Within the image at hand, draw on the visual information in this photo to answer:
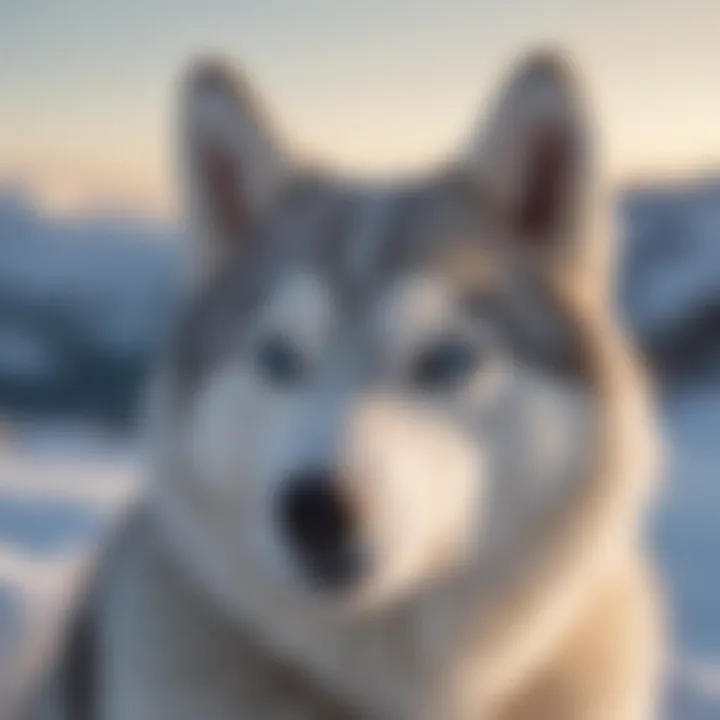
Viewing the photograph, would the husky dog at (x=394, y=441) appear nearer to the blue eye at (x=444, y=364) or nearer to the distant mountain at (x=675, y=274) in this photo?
the blue eye at (x=444, y=364)

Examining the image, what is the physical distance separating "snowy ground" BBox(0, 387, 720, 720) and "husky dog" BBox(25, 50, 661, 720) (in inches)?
A: 7.8

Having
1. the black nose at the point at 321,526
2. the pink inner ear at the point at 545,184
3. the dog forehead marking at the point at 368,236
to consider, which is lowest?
the black nose at the point at 321,526

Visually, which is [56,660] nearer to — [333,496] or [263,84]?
[333,496]

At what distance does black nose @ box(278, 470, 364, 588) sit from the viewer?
2.33 ft

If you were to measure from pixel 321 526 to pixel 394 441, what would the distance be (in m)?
0.07

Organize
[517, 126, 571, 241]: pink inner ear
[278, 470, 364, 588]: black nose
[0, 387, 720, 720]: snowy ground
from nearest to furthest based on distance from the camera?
1. [278, 470, 364, 588]: black nose
2. [517, 126, 571, 241]: pink inner ear
3. [0, 387, 720, 720]: snowy ground

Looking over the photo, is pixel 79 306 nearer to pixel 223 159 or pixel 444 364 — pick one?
pixel 223 159

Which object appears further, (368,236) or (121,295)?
(121,295)

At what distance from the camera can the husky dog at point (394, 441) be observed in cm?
78

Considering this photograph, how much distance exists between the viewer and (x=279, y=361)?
799 mm

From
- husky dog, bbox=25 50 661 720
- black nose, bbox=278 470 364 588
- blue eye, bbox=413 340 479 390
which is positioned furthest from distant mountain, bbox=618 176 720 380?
black nose, bbox=278 470 364 588

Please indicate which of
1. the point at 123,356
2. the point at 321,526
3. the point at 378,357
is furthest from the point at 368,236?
the point at 123,356

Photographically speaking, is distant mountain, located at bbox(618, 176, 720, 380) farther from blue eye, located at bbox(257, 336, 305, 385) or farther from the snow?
blue eye, located at bbox(257, 336, 305, 385)

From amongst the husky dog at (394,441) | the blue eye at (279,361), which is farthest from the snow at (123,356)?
the blue eye at (279,361)
